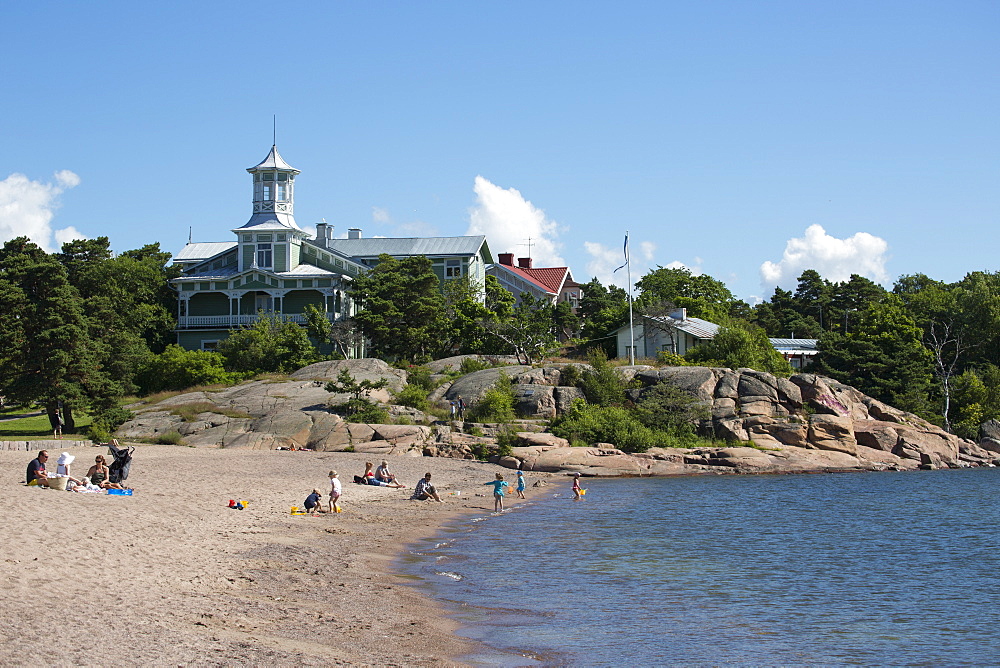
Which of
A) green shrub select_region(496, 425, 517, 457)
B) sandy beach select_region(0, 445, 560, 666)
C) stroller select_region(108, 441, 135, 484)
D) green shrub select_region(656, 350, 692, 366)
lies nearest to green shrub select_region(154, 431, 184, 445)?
sandy beach select_region(0, 445, 560, 666)

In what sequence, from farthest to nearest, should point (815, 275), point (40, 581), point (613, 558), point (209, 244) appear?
point (815, 275)
point (209, 244)
point (613, 558)
point (40, 581)

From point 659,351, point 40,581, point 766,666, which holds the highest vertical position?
point 659,351

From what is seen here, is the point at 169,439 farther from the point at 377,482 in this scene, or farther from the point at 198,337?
the point at 198,337

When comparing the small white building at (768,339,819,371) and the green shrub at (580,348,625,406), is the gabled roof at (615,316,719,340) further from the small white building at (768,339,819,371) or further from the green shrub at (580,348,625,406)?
the small white building at (768,339,819,371)

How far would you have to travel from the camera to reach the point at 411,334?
56562 millimetres

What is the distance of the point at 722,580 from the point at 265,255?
49.6 m

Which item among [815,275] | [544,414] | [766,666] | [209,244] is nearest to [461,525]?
[766,666]

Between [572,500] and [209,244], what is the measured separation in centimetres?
4912

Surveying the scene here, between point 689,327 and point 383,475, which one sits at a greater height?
point 689,327

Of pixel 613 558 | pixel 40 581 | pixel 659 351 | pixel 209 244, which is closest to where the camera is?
pixel 40 581

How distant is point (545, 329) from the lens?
5541 cm

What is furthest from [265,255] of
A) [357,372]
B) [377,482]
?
[377,482]

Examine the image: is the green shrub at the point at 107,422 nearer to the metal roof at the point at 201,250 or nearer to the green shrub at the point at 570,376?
the green shrub at the point at 570,376

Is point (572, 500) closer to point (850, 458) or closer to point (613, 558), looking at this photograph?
point (613, 558)
